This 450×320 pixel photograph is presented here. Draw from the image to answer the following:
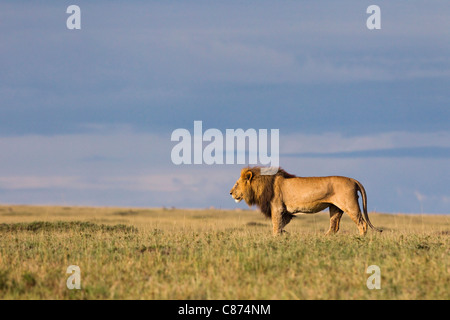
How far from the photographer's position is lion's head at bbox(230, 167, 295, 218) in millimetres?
17688

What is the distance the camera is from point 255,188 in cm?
1803

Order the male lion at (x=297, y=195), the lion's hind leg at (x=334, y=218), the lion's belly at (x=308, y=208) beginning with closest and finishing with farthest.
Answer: the male lion at (x=297, y=195) → the lion's belly at (x=308, y=208) → the lion's hind leg at (x=334, y=218)

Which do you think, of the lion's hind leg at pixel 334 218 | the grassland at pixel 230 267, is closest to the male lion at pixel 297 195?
the lion's hind leg at pixel 334 218

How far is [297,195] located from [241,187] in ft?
6.60

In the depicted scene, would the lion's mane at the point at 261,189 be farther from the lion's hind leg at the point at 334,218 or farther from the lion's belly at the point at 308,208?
the lion's hind leg at the point at 334,218

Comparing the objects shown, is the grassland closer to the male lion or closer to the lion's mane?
the male lion

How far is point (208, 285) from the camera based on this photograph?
10070mm

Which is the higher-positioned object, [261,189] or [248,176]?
[248,176]

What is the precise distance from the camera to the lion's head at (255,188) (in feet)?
58.0

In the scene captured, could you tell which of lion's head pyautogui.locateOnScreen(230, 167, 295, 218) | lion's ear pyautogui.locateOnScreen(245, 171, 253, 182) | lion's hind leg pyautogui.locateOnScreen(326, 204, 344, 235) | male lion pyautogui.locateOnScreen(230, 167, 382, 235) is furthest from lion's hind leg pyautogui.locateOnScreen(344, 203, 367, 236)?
lion's ear pyautogui.locateOnScreen(245, 171, 253, 182)

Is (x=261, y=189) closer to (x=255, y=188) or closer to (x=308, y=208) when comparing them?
(x=255, y=188)

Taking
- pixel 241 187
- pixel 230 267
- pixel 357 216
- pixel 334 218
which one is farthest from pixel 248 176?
pixel 230 267
